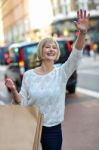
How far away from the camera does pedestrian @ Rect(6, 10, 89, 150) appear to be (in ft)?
14.6

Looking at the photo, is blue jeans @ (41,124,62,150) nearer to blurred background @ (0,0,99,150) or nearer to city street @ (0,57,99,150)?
blurred background @ (0,0,99,150)

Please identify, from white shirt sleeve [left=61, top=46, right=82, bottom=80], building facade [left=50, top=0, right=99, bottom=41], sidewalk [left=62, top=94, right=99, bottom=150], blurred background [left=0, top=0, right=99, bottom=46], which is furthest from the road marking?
building facade [left=50, top=0, right=99, bottom=41]

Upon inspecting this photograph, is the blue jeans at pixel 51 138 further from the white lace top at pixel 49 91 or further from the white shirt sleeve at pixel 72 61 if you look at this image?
the white shirt sleeve at pixel 72 61

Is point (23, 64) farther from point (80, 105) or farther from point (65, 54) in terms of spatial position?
point (80, 105)

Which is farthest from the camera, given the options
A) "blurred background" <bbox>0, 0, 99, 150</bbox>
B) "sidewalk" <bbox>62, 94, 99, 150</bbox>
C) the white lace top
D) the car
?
the car

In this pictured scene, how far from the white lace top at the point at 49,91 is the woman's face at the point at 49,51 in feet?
0.38

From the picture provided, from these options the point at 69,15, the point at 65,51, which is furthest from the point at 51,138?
the point at 69,15

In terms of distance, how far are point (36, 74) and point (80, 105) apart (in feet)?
29.2

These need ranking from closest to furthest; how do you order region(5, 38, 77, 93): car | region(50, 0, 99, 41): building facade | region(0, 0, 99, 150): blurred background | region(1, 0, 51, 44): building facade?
1. region(0, 0, 99, 150): blurred background
2. region(5, 38, 77, 93): car
3. region(50, 0, 99, 41): building facade
4. region(1, 0, 51, 44): building facade

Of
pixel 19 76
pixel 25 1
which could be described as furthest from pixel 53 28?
pixel 19 76

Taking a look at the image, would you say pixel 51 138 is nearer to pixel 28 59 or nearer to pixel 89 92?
pixel 28 59

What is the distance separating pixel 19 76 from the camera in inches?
630

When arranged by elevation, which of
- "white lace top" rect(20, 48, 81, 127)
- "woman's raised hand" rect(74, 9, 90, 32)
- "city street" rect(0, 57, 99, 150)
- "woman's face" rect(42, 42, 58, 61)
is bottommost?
"city street" rect(0, 57, 99, 150)

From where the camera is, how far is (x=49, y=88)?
14.5 feet
